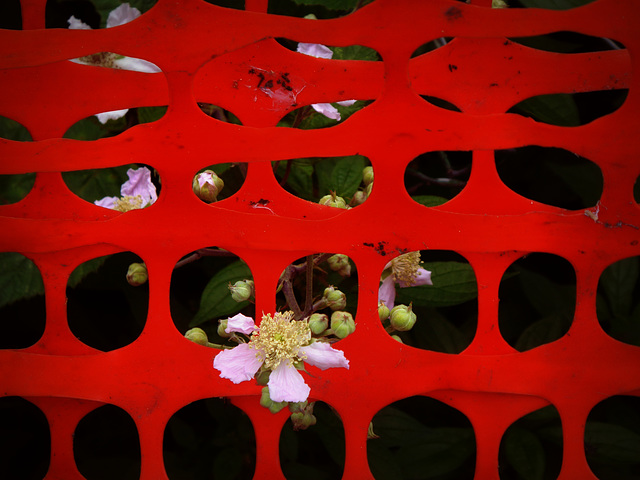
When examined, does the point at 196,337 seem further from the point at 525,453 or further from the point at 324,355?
the point at 525,453

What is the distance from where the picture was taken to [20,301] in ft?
2.33

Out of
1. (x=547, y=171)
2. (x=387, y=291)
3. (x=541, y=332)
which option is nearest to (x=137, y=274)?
(x=387, y=291)

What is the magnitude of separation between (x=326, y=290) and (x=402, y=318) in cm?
9

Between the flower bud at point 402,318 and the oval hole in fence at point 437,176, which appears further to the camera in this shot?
the oval hole in fence at point 437,176

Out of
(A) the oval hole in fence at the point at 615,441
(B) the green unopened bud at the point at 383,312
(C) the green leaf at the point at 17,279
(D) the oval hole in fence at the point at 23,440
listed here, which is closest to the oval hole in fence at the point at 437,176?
(B) the green unopened bud at the point at 383,312

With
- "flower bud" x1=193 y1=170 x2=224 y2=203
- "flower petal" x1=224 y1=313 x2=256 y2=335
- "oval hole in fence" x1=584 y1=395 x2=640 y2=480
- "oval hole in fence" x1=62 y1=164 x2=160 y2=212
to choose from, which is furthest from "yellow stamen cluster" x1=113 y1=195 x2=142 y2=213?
"oval hole in fence" x1=584 y1=395 x2=640 y2=480

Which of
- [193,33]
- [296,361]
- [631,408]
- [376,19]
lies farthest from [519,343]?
[193,33]

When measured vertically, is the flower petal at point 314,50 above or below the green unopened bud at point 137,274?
above

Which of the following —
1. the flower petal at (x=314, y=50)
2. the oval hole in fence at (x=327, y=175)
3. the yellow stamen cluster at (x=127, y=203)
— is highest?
the flower petal at (x=314, y=50)

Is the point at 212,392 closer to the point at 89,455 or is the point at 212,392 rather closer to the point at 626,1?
the point at 89,455

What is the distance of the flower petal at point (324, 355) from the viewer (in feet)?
1.59

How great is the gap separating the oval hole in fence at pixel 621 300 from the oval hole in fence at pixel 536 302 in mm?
54

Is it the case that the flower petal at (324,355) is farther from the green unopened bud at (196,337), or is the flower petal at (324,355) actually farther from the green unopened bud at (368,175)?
the green unopened bud at (368,175)

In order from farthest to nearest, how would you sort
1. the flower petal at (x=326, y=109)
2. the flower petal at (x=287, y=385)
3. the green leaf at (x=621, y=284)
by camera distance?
the green leaf at (x=621, y=284), the flower petal at (x=326, y=109), the flower petal at (x=287, y=385)
